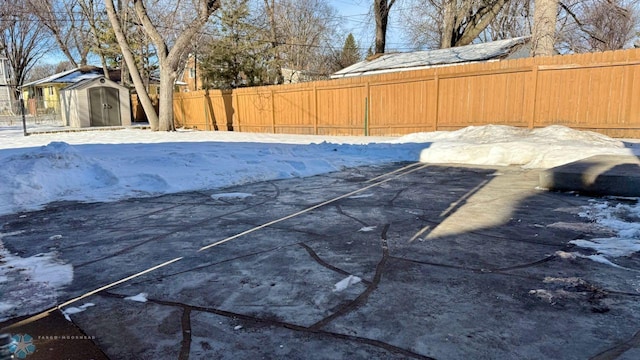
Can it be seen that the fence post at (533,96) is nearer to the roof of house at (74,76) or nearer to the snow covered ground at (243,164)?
the snow covered ground at (243,164)

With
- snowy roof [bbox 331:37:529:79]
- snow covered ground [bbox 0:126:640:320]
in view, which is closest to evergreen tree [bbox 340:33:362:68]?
snowy roof [bbox 331:37:529:79]

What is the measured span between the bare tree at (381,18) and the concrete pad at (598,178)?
19.9 metres

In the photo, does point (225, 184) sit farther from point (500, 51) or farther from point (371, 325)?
point (500, 51)

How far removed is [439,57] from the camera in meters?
18.5

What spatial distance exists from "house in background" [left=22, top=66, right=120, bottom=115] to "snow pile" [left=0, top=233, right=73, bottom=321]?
28.8m

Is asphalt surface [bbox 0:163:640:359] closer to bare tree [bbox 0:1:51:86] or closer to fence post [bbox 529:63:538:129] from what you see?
fence post [bbox 529:63:538:129]

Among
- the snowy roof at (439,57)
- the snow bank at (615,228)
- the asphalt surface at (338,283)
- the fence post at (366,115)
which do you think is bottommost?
the asphalt surface at (338,283)

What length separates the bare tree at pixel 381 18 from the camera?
2389cm

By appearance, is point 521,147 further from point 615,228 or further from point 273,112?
point 273,112

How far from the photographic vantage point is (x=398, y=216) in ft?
15.7

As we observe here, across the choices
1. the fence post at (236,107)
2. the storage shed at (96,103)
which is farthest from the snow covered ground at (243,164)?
the storage shed at (96,103)

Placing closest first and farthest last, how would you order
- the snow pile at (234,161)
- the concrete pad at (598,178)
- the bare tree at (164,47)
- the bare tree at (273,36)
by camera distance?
1. the concrete pad at (598,178)
2. the snow pile at (234,161)
3. the bare tree at (164,47)
4. the bare tree at (273,36)

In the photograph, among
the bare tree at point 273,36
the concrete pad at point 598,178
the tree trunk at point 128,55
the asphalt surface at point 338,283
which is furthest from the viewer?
the bare tree at point 273,36

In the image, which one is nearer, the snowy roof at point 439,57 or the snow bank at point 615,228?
the snow bank at point 615,228
